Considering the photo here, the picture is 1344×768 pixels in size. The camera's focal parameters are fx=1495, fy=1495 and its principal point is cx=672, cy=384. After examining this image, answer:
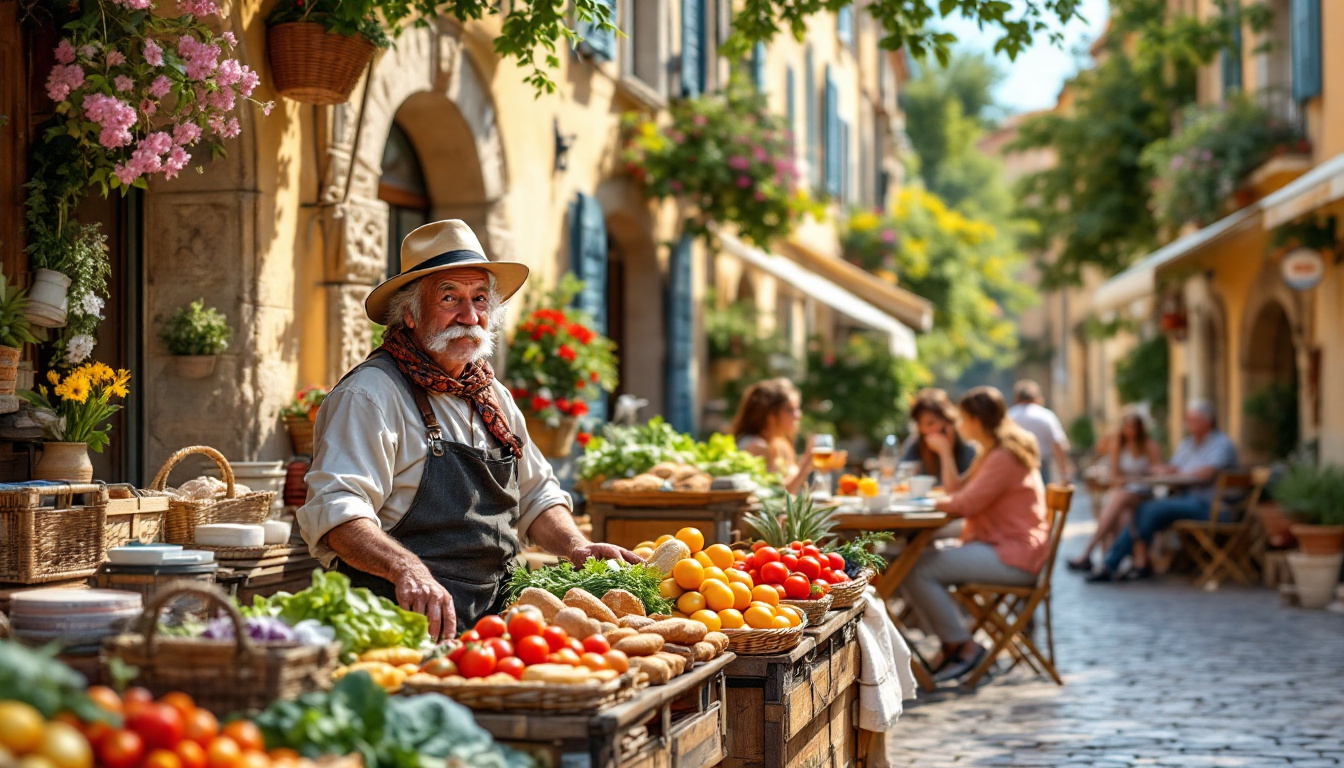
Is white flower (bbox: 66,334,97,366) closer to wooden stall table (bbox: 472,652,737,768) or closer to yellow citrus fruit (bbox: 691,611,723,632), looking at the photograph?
yellow citrus fruit (bbox: 691,611,723,632)

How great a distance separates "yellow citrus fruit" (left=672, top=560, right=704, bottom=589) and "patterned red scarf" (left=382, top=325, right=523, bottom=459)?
26.2 inches

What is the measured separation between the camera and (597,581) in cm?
405

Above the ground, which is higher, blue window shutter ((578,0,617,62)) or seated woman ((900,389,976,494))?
blue window shutter ((578,0,617,62))

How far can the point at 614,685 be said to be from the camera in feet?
9.89

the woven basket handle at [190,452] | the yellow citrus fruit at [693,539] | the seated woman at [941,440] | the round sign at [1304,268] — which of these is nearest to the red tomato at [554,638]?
the yellow citrus fruit at [693,539]

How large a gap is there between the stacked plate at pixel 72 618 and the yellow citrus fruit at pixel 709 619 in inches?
61.1

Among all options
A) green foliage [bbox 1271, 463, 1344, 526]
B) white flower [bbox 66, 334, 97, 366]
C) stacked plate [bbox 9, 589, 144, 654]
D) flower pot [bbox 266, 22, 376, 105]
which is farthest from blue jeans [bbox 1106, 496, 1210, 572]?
stacked plate [bbox 9, 589, 144, 654]

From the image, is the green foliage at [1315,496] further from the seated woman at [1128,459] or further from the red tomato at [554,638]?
the red tomato at [554,638]

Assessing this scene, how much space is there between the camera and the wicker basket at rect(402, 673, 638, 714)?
2.93 m

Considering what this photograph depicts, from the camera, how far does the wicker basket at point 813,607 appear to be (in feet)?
14.9

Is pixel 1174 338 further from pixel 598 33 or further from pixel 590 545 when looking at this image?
pixel 590 545

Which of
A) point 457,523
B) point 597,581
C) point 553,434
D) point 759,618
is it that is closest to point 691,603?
point 759,618

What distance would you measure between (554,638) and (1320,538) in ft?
32.4

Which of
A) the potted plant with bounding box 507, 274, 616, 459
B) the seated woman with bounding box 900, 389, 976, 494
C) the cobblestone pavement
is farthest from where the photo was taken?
the seated woman with bounding box 900, 389, 976, 494
